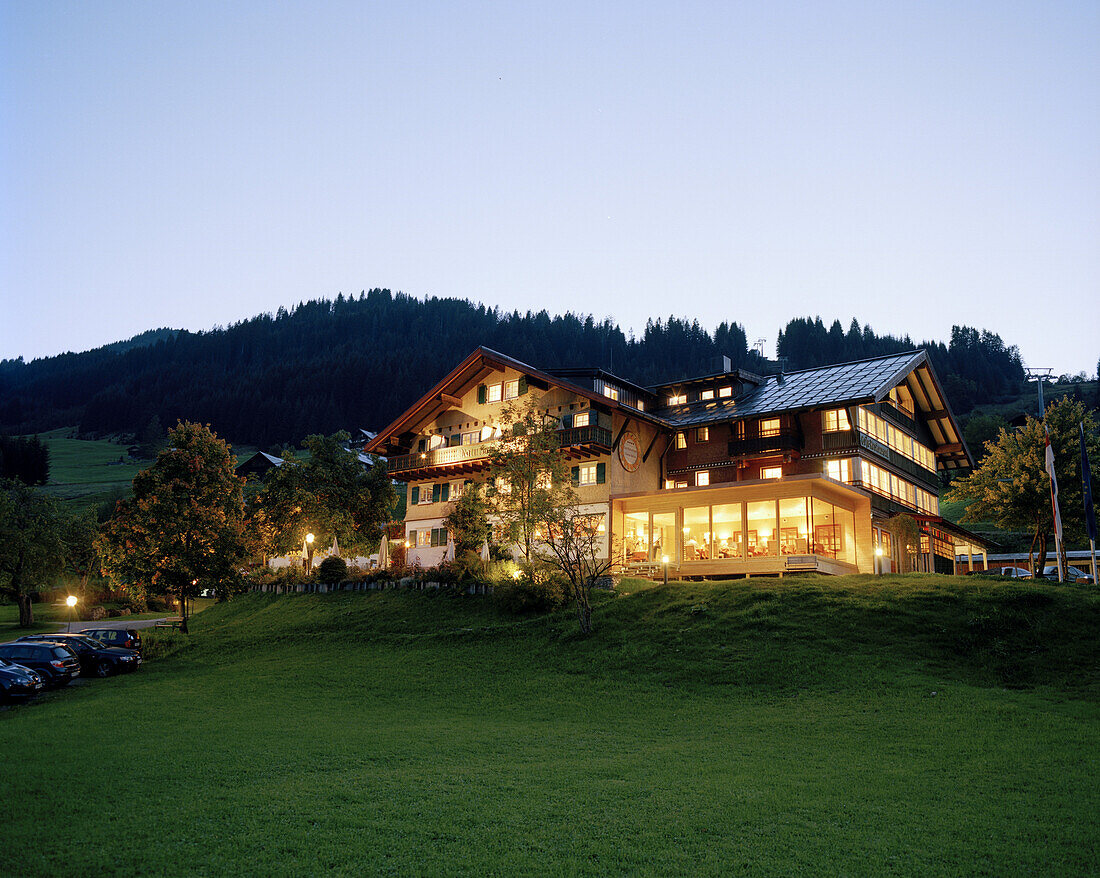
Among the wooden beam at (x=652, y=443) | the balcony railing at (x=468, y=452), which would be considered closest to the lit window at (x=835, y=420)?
the wooden beam at (x=652, y=443)

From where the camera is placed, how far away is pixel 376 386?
523 feet

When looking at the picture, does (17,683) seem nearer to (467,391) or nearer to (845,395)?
(467,391)

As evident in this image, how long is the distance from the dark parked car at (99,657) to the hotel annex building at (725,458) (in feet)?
55.0

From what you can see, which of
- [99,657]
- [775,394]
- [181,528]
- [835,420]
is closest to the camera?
[99,657]

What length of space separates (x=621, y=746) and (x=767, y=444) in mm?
29332

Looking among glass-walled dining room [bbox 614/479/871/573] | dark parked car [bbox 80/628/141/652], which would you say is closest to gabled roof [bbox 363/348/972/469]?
glass-walled dining room [bbox 614/479/871/573]

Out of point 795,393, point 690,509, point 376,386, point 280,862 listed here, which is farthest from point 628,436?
point 376,386

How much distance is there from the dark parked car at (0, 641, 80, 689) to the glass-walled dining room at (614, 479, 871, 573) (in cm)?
2276

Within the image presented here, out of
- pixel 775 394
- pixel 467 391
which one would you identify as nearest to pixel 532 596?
pixel 467 391

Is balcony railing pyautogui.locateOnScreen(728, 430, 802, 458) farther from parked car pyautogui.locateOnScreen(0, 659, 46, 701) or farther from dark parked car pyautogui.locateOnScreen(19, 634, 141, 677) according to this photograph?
parked car pyautogui.locateOnScreen(0, 659, 46, 701)

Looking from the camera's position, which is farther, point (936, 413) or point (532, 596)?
point (936, 413)

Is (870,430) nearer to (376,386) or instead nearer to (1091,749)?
(1091,749)

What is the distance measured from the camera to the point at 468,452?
4628 centimetres

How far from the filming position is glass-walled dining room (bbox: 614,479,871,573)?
118ft
